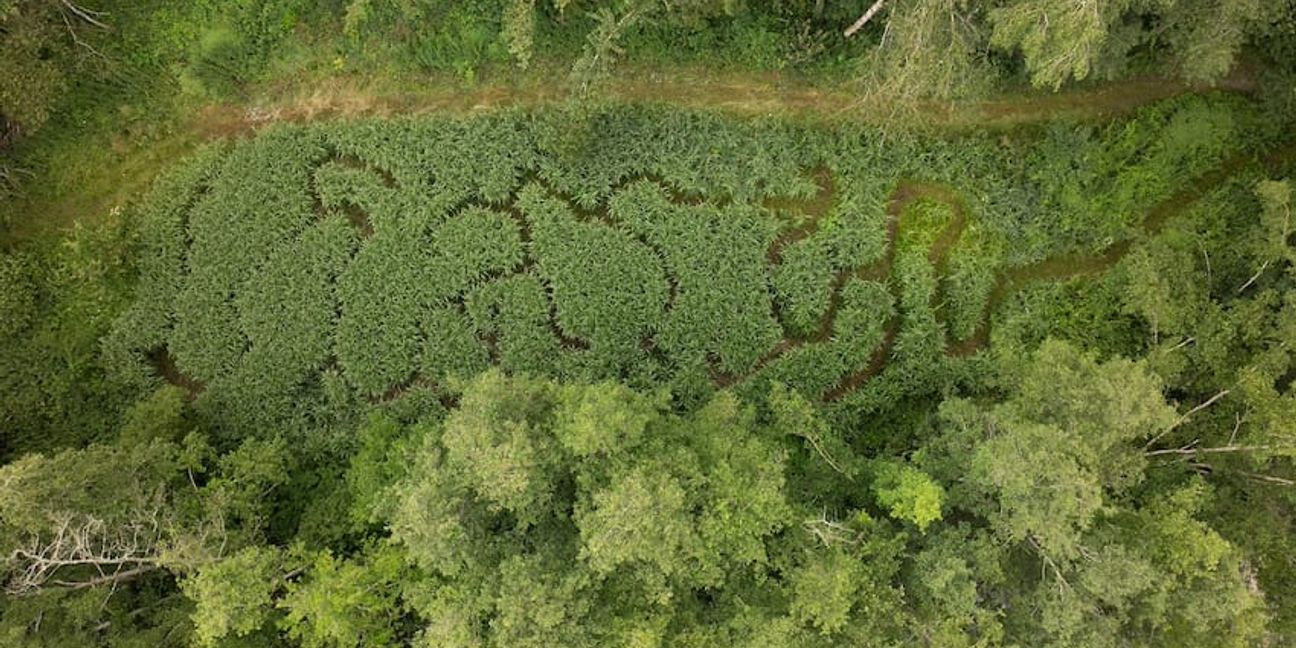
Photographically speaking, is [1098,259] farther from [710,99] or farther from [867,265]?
[710,99]

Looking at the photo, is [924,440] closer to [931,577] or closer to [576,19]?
[931,577]

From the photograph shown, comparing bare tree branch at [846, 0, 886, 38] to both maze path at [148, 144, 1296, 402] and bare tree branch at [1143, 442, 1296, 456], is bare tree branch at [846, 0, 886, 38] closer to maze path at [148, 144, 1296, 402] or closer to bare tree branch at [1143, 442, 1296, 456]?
maze path at [148, 144, 1296, 402]

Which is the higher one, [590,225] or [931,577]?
[590,225]

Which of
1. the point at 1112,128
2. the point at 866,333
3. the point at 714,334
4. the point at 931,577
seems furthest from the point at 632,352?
the point at 1112,128

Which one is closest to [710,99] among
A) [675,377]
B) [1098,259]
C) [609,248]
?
[609,248]

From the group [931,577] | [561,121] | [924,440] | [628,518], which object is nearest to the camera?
[628,518]

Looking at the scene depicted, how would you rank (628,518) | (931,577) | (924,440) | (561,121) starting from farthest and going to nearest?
(561,121) → (924,440) → (931,577) → (628,518)
